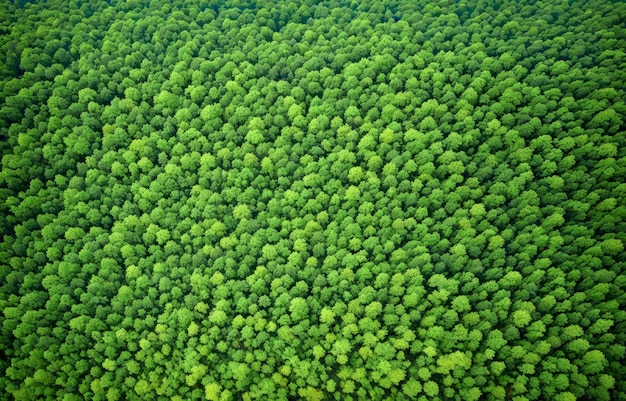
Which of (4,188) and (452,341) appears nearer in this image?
(452,341)

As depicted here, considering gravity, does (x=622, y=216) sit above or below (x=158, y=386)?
above

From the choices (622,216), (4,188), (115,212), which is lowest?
(622,216)

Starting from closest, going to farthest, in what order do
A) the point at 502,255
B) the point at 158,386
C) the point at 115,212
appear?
the point at 158,386 < the point at 502,255 < the point at 115,212

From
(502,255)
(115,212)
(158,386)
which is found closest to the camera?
(158,386)

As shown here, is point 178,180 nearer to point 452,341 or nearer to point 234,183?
point 234,183

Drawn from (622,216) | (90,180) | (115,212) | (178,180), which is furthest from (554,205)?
(90,180)

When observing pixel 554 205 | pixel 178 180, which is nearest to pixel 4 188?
pixel 178 180
